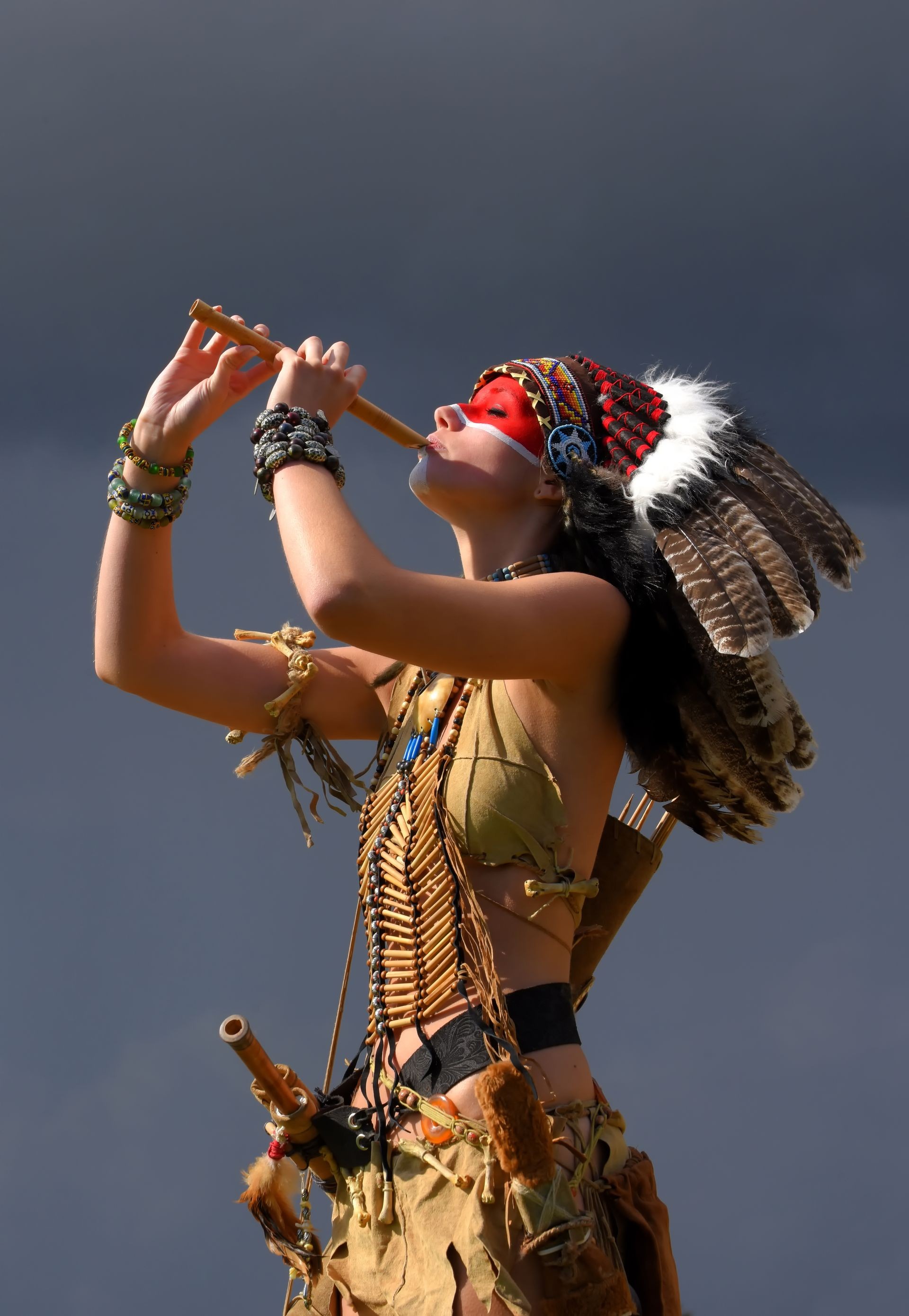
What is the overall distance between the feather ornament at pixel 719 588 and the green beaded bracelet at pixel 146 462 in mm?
1044

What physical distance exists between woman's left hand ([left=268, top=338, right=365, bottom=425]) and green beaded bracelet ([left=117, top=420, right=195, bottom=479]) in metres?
0.33

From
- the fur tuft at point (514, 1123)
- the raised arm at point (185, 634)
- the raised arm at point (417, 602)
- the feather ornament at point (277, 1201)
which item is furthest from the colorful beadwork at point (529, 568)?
the feather ornament at point (277, 1201)

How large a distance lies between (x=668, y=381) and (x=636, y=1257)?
1892 millimetres

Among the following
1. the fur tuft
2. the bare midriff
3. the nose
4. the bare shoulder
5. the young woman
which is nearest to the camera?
the fur tuft

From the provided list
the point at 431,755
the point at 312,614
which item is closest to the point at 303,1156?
the point at 431,755

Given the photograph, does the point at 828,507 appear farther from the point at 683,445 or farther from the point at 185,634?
the point at 185,634

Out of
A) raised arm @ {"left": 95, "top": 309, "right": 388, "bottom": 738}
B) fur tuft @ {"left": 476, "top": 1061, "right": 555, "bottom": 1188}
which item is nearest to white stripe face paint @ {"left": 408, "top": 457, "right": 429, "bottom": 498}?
raised arm @ {"left": 95, "top": 309, "right": 388, "bottom": 738}

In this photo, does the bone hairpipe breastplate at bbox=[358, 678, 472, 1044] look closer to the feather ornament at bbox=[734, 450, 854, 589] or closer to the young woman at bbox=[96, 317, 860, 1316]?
the young woman at bbox=[96, 317, 860, 1316]

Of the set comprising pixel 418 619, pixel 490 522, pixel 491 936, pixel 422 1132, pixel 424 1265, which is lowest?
pixel 424 1265

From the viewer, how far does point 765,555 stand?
3123 mm

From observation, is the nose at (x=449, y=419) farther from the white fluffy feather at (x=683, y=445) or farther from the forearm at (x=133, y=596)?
the forearm at (x=133, y=596)

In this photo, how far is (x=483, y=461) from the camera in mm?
3377

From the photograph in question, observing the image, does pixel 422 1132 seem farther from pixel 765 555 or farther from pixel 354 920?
pixel 765 555

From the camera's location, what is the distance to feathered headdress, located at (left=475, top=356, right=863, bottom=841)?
3098 mm
